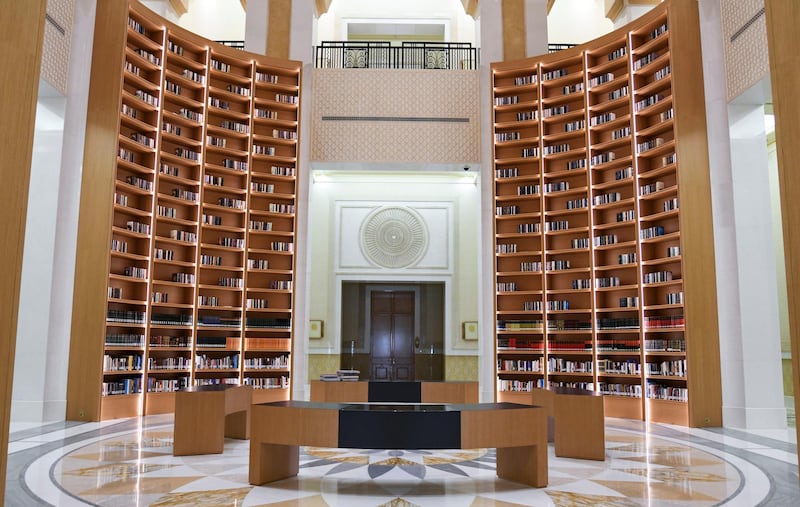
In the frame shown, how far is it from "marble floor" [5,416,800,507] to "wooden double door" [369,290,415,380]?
23.0 feet

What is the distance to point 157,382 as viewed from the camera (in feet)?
28.9

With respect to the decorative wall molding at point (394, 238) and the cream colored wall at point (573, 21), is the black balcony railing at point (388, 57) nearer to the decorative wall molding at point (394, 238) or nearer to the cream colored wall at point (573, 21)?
the cream colored wall at point (573, 21)

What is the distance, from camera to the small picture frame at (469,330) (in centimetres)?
1308

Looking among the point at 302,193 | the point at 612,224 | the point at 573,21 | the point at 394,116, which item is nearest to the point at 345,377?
the point at 302,193

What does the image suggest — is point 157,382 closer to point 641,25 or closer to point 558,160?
point 558,160

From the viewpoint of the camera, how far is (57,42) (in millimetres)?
7844

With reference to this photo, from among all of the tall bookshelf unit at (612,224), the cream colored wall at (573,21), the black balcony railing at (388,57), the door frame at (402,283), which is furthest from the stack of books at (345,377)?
the cream colored wall at (573,21)

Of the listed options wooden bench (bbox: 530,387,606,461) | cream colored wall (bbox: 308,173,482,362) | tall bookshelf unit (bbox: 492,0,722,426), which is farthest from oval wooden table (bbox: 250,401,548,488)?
cream colored wall (bbox: 308,173,482,362)

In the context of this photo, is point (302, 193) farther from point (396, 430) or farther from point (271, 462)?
point (396, 430)

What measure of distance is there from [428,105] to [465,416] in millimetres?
7794

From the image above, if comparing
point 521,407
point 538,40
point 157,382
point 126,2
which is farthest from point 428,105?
point 521,407

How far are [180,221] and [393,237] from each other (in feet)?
16.9

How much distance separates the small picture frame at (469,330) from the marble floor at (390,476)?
21.3 feet

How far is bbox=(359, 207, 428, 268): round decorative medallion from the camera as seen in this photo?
13.3 meters
